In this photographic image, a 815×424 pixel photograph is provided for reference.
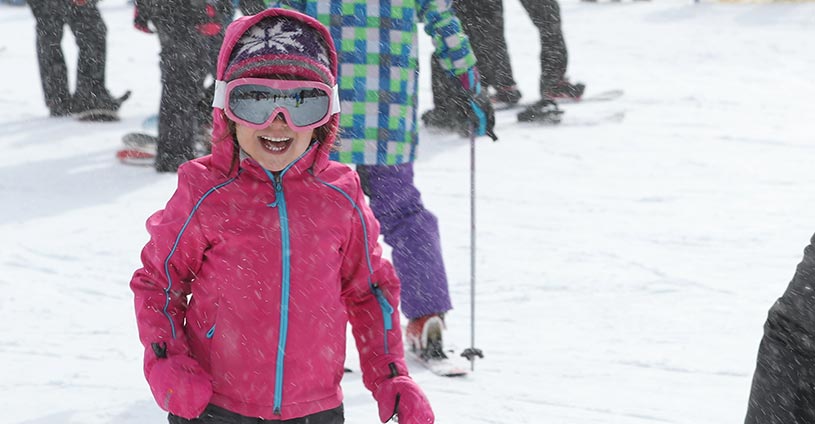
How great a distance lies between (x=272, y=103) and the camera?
7.45ft

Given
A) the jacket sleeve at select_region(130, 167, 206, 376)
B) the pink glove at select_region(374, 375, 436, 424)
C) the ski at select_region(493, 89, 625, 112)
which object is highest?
the jacket sleeve at select_region(130, 167, 206, 376)

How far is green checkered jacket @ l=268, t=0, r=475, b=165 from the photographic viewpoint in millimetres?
3855

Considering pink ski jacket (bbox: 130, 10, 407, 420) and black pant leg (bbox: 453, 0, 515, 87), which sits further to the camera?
black pant leg (bbox: 453, 0, 515, 87)

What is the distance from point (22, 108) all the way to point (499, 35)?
410 centimetres

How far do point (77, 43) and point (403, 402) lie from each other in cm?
739

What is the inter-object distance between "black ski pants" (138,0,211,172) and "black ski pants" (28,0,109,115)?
6.87ft

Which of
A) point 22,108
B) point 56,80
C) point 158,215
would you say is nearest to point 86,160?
point 56,80

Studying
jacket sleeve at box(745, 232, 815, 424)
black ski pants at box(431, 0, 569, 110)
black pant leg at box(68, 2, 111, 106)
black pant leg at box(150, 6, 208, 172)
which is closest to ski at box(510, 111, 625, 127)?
black ski pants at box(431, 0, 569, 110)

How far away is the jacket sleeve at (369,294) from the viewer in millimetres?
2377

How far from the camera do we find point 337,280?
7.82 ft

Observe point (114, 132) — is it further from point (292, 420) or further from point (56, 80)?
point (292, 420)

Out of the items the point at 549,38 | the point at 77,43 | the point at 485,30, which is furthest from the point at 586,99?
the point at 77,43

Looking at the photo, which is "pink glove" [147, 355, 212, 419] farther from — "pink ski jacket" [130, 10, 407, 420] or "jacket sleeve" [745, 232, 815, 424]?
"jacket sleeve" [745, 232, 815, 424]

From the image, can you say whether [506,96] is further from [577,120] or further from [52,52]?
[52,52]
